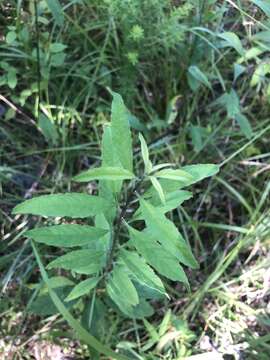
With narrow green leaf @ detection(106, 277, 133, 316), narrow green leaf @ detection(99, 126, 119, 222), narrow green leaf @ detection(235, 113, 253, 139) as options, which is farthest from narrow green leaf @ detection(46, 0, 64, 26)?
narrow green leaf @ detection(106, 277, 133, 316)

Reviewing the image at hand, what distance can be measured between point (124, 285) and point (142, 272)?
9 centimetres

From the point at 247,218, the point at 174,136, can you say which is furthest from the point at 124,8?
the point at 247,218

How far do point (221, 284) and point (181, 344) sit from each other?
0.23 meters

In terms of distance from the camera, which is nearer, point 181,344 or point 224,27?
point 181,344

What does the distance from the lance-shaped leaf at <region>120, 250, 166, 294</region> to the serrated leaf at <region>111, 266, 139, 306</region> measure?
1.8 inches

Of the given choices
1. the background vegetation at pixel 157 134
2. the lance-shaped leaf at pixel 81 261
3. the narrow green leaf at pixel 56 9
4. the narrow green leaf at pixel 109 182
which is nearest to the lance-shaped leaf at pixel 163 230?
the narrow green leaf at pixel 109 182

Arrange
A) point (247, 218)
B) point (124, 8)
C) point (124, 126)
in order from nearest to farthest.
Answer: point (124, 126)
point (124, 8)
point (247, 218)

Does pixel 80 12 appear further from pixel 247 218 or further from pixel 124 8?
pixel 247 218

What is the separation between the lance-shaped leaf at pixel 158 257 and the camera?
3.40 feet

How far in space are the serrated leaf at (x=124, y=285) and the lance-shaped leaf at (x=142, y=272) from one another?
1.8 inches

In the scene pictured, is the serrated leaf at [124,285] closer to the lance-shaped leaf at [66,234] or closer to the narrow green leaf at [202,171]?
the lance-shaped leaf at [66,234]

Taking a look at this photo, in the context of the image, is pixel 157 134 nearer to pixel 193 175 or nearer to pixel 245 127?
pixel 245 127

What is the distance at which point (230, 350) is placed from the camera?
1.60 m

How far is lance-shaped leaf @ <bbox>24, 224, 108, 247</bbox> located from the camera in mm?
1080
